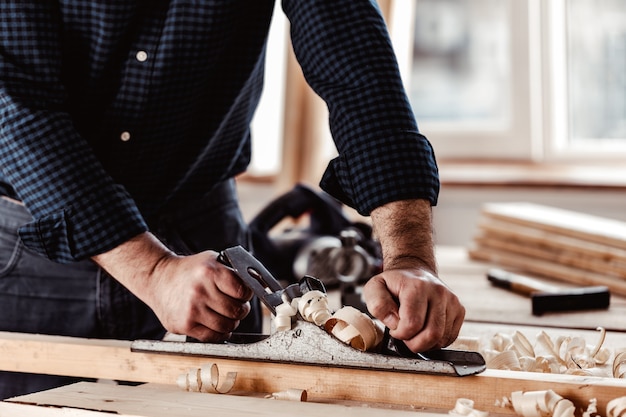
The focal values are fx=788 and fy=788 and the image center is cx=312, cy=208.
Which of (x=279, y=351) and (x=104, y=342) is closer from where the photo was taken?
(x=279, y=351)

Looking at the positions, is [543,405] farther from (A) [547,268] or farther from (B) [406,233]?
(A) [547,268]

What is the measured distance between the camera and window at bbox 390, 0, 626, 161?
3031 millimetres

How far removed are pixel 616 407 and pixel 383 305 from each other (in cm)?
27

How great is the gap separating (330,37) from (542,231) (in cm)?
101

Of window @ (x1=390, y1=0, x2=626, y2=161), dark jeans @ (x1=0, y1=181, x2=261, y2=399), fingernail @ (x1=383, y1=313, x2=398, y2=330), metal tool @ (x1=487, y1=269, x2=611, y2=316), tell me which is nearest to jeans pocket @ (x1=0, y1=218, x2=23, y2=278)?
dark jeans @ (x1=0, y1=181, x2=261, y2=399)

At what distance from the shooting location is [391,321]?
91 centimetres

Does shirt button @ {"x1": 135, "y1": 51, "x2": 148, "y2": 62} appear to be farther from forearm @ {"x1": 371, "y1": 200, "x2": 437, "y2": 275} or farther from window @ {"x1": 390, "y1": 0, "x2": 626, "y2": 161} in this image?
window @ {"x1": 390, "y1": 0, "x2": 626, "y2": 161}

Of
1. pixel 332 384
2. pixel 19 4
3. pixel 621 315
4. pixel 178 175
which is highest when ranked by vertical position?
pixel 19 4

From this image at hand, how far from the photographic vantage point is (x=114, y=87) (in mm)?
1265

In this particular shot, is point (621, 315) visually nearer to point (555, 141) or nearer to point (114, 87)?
point (114, 87)

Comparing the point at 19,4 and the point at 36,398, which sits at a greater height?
the point at 19,4

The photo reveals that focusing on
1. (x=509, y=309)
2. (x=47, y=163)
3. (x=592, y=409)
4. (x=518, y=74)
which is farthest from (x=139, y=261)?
(x=518, y=74)

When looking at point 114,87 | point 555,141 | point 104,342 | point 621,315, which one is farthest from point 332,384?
point 555,141

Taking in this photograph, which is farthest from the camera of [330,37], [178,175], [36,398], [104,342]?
[178,175]
